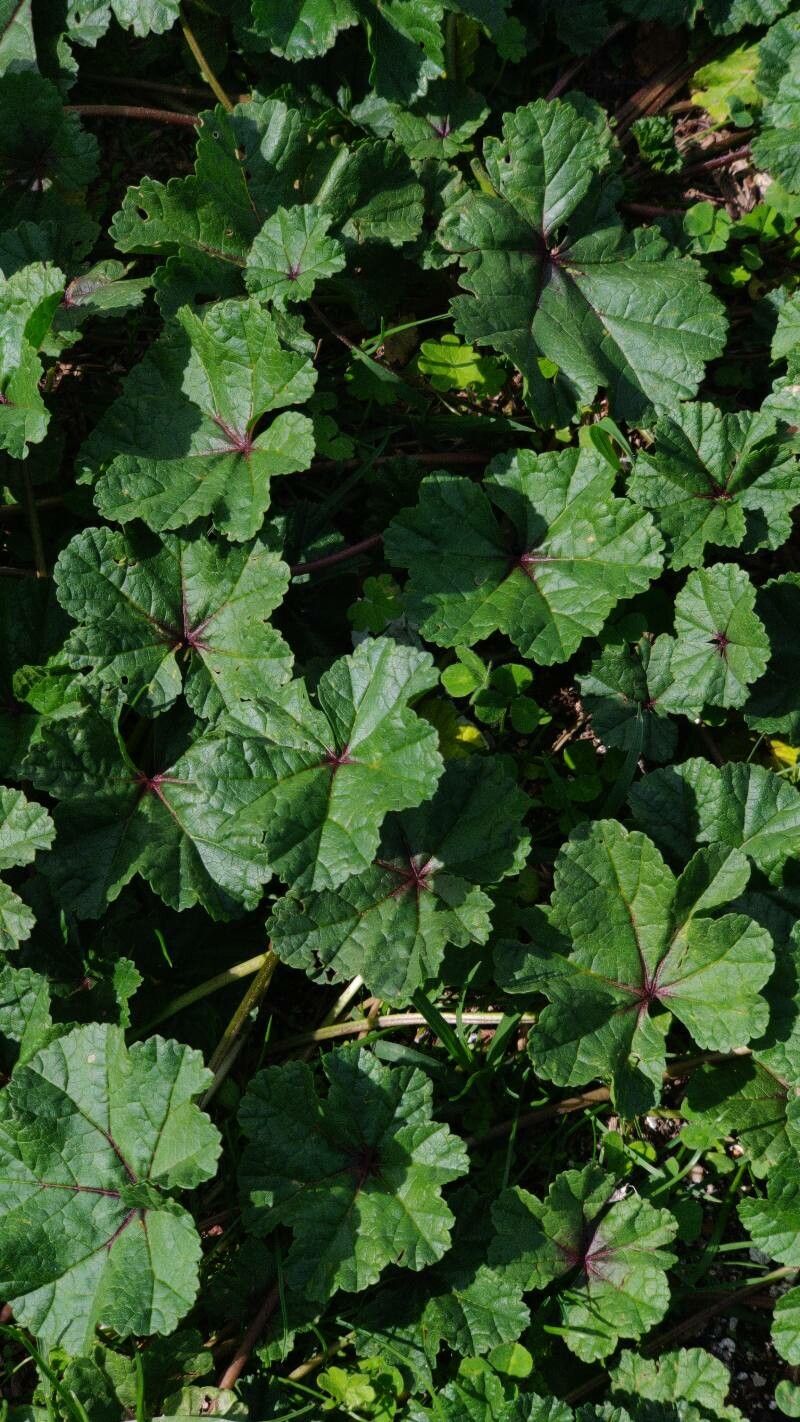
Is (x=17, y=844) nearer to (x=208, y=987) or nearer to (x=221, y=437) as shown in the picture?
(x=208, y=987)

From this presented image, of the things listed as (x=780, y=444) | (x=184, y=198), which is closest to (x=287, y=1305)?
(x=780, y=444)

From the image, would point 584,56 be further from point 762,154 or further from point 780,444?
point 780,444

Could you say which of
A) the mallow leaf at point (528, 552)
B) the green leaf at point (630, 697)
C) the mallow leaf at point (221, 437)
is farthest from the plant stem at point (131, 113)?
the green leaf at point (630, 697)

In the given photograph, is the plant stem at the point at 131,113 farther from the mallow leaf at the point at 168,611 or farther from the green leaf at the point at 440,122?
the mallow leaf at the point at 168,611

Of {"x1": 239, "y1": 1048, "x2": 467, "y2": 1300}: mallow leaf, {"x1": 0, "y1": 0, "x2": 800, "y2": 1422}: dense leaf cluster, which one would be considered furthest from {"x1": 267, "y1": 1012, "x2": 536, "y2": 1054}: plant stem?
{"x1": 239, "y1": 1048, "x2": 467, "y2": 1300}: mallow leaf

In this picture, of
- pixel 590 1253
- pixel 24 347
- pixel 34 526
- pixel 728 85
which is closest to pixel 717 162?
pixel 728 85

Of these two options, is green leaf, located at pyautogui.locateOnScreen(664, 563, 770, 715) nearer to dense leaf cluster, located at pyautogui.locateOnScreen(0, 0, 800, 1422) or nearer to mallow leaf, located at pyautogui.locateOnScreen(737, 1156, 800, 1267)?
dense leaf cluster, located at pyautogui.locateOnScreen(0, 0, 800, 1422)
